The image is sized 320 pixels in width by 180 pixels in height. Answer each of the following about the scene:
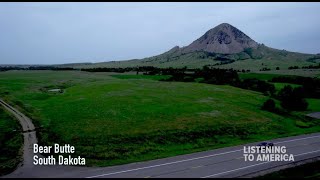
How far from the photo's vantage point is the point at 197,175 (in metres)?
42.7

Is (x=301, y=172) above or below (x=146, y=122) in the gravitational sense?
below

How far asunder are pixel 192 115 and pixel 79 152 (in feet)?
103

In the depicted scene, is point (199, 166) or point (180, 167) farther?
point (199, 166)

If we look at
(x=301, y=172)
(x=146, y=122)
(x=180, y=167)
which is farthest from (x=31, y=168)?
(x=301, y=172)

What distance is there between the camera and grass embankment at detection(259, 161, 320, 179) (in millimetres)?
42188

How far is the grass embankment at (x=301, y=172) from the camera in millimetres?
42188

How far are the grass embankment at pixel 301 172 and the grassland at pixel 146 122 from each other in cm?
1475

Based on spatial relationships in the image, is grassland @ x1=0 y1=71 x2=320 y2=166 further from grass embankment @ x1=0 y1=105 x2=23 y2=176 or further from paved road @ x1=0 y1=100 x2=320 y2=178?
grass embankment @ x1=0 y1=105 x2=23 y2=176

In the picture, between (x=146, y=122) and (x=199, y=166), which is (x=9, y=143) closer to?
(x=146, y=122)

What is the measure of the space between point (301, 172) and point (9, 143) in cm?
4510

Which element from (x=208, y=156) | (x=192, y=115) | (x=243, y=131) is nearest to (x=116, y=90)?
(x=192, y=115)

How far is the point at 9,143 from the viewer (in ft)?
181

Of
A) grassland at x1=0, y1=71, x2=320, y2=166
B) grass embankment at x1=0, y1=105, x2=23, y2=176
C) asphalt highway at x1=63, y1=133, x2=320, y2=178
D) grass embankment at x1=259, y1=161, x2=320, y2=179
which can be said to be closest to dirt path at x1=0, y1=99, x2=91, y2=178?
grass embankment at x1=0, y1=105, x2=23, y2=176

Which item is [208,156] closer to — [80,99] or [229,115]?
[229,115]
